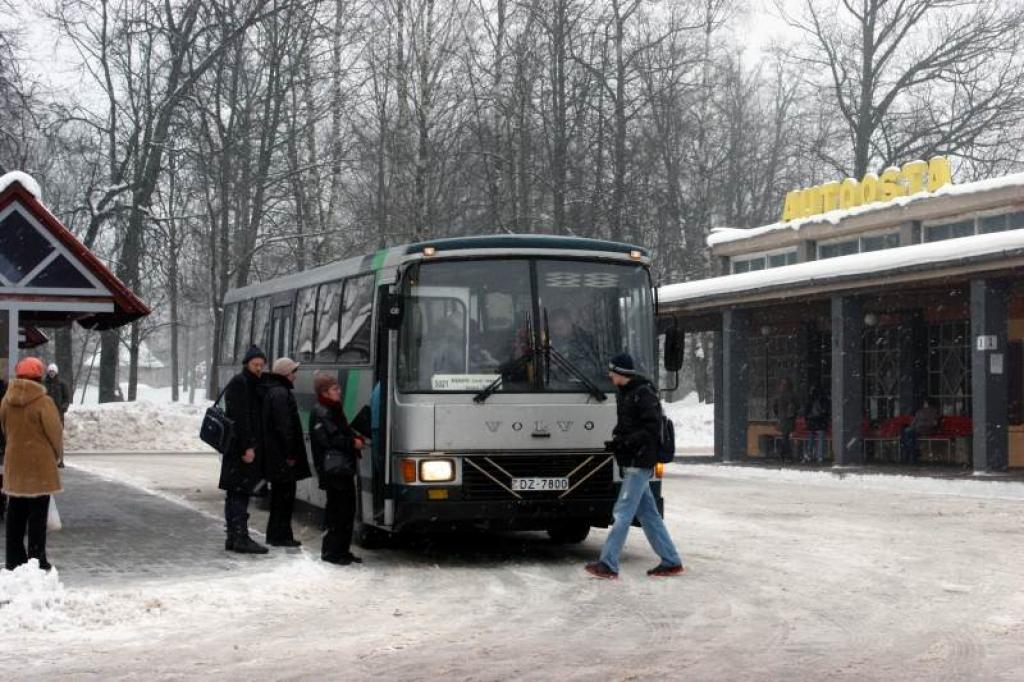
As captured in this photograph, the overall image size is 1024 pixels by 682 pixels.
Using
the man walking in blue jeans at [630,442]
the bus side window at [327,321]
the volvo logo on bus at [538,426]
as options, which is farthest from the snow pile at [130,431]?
the man walking in blue jeans at [630,442]

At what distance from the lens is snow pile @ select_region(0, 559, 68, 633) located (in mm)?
8938

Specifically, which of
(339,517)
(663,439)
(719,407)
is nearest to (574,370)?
(663,439)

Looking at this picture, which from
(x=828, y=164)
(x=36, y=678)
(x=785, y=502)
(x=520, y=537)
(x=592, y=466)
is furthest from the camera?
(x=828, y=164)

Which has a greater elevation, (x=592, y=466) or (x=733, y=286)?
(x=733, y=286)

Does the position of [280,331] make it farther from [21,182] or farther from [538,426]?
[538,426]

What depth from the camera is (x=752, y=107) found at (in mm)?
59094

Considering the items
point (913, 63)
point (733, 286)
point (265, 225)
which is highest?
point (913, 63)

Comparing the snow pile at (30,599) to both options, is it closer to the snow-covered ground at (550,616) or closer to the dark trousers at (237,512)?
the snow-covered ground at (550,616)

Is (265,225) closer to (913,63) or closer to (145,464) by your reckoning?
(145,464)

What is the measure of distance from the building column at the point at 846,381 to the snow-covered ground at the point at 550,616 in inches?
444

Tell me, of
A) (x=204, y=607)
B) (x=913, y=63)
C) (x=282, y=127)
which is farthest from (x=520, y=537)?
(x=913, y=63)

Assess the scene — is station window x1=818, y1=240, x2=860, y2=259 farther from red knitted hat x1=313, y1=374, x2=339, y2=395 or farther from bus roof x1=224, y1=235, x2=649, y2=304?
red knitted hat x1=313, y1=374, x2=339, y2=395

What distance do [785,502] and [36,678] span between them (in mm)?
14393

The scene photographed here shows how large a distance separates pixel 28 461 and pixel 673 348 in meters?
5.59
